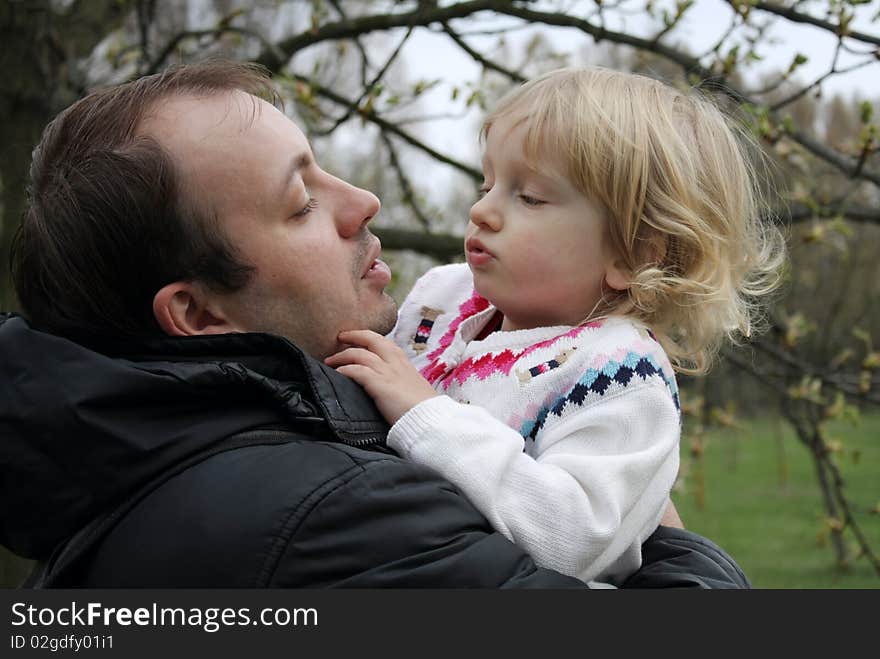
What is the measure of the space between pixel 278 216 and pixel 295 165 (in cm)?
11

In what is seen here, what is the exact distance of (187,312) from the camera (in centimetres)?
211

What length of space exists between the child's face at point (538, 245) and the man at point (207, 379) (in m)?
0.24

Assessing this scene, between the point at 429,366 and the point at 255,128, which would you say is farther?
the point at 429,366

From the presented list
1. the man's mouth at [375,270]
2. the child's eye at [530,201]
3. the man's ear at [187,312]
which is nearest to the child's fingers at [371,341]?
the man's mouth at [375,270]

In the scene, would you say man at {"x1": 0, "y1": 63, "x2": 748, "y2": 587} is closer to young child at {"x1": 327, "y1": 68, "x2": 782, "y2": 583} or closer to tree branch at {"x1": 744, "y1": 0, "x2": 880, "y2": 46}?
young child at {"x1": 327, "y1": 68, "x2": 782, "y2": 583}

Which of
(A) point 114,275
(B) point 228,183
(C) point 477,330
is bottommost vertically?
(C) point 477,330

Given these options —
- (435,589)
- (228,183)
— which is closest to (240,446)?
(435,589)

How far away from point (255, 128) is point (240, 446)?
2.17ft

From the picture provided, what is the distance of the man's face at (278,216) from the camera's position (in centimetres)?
206

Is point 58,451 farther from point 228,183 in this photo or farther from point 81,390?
point 228,183

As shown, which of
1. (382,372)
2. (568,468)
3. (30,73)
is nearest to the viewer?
(568,468)

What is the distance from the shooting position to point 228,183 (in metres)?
2.06

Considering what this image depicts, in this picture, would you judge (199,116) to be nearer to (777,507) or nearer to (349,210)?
(349,210)

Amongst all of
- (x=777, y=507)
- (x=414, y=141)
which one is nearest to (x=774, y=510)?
(x=777, y=507)
